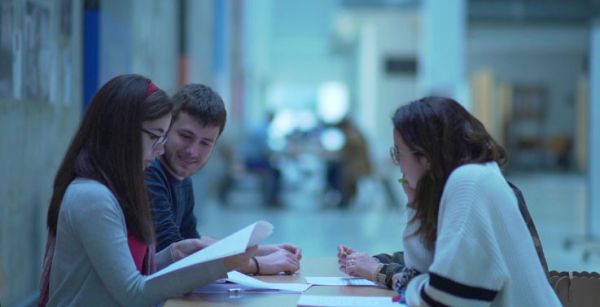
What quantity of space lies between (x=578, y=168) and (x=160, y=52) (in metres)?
22.4

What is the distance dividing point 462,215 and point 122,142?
0.92m

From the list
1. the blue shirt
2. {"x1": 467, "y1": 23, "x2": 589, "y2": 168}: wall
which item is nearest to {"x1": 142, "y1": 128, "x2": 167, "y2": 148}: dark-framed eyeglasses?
the blue shirt

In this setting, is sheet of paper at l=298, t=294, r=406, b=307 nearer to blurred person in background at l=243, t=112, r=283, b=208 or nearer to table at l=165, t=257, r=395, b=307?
table at l=165, t=257, r=395, b=307

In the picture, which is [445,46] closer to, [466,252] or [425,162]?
[425,162]

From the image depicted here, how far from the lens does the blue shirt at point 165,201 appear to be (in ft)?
9.12

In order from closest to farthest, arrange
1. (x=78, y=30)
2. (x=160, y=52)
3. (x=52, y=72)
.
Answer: (x=52, y=72) → (x=78, y=30) → (x=160, y=52)

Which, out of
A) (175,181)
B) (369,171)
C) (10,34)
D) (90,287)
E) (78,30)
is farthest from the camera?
(369,171)

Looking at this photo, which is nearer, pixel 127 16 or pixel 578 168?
pixel 127 16

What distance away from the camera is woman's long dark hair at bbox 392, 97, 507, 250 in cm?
208

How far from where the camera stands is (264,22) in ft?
99.4

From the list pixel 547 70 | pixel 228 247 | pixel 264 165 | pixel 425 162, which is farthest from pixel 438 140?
pixel 547 70

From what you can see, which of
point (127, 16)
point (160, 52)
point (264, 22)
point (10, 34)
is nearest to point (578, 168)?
point (264, 22)

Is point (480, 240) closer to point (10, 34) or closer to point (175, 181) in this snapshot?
point (175, 181)

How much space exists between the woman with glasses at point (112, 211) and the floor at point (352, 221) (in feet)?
15.1
